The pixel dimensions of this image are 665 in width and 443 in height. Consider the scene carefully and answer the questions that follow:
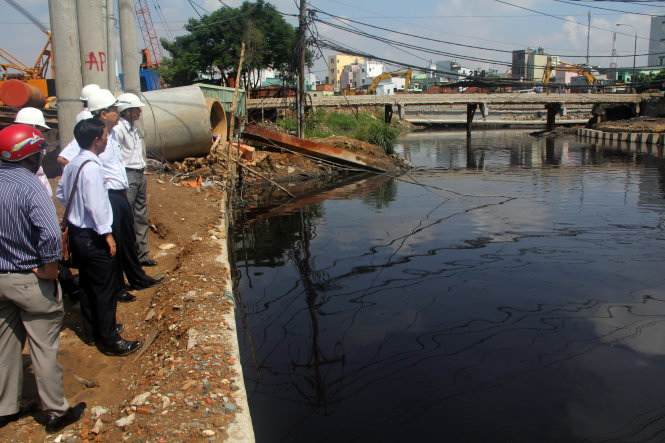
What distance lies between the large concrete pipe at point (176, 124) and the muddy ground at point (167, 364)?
207 inches

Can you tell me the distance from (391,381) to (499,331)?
152 cm

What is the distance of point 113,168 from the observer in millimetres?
4938

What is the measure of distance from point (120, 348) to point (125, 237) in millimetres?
1412

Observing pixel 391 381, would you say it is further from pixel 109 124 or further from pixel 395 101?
pixel 395 101

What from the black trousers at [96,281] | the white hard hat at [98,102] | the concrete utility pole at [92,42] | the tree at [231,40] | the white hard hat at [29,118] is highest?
the tree at [231,40]

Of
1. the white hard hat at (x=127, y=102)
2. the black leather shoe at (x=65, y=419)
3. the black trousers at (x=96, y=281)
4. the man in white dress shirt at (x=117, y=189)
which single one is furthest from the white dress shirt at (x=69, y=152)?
the black leather shoe at (x=65, y=419)

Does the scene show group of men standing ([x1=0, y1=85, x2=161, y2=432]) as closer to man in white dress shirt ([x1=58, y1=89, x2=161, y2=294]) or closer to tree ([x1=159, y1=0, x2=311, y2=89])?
man in white dress shirt ([x1=58, y1=89, x2=161, y2=294])

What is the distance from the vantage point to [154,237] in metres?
7.84

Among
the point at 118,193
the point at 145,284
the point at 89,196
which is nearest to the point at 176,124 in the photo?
the point at 145,284

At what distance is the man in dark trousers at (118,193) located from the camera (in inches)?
185

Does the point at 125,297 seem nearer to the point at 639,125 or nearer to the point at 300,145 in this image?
the point at 300,145

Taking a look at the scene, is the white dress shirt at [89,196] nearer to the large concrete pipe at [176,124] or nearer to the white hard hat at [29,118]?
the white hard hat at [29,118]

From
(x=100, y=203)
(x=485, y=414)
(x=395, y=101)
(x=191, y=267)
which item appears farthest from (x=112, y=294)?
(x=395, y=101)

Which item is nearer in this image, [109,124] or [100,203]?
[100,203]
